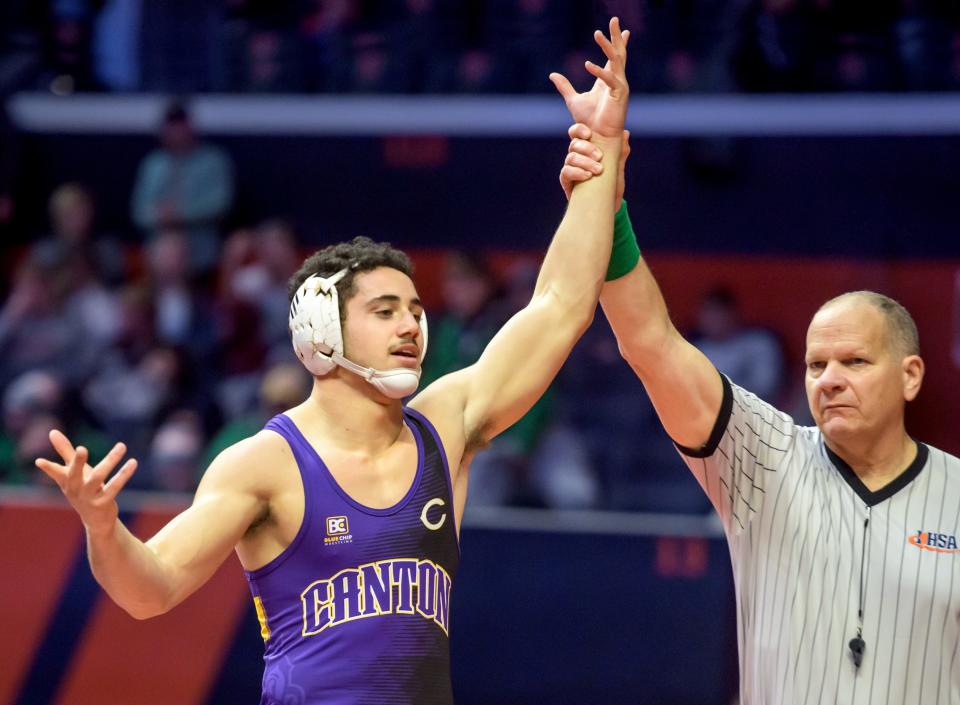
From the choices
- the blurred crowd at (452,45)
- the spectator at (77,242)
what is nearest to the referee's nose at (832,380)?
the blurred crowd at (452,45)

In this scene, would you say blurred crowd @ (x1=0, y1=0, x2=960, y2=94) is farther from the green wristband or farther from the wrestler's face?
the wrestler's face

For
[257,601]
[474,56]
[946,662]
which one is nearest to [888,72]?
[474,56]

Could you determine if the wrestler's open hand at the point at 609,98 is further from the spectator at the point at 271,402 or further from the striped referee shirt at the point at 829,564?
the spectator at the point at 271,402

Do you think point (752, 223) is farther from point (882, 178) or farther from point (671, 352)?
point (671, 352)

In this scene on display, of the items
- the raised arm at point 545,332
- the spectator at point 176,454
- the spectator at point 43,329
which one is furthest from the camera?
the spectator at point 43,329

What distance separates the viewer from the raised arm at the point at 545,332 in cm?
395

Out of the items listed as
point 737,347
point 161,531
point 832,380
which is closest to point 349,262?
point 161,531

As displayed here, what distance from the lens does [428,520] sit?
3686mm

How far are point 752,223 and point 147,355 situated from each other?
421 centimetres

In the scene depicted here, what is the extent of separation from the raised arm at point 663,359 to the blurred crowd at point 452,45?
4.35 metres

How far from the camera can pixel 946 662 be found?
3672mm

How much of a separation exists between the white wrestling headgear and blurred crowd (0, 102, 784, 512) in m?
4.29

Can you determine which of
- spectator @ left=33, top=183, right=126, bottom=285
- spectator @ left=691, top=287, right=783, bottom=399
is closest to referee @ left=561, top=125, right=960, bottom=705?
spectator @ left=691, top=287, right=783, bottom=399

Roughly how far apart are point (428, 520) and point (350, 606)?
30 cm
